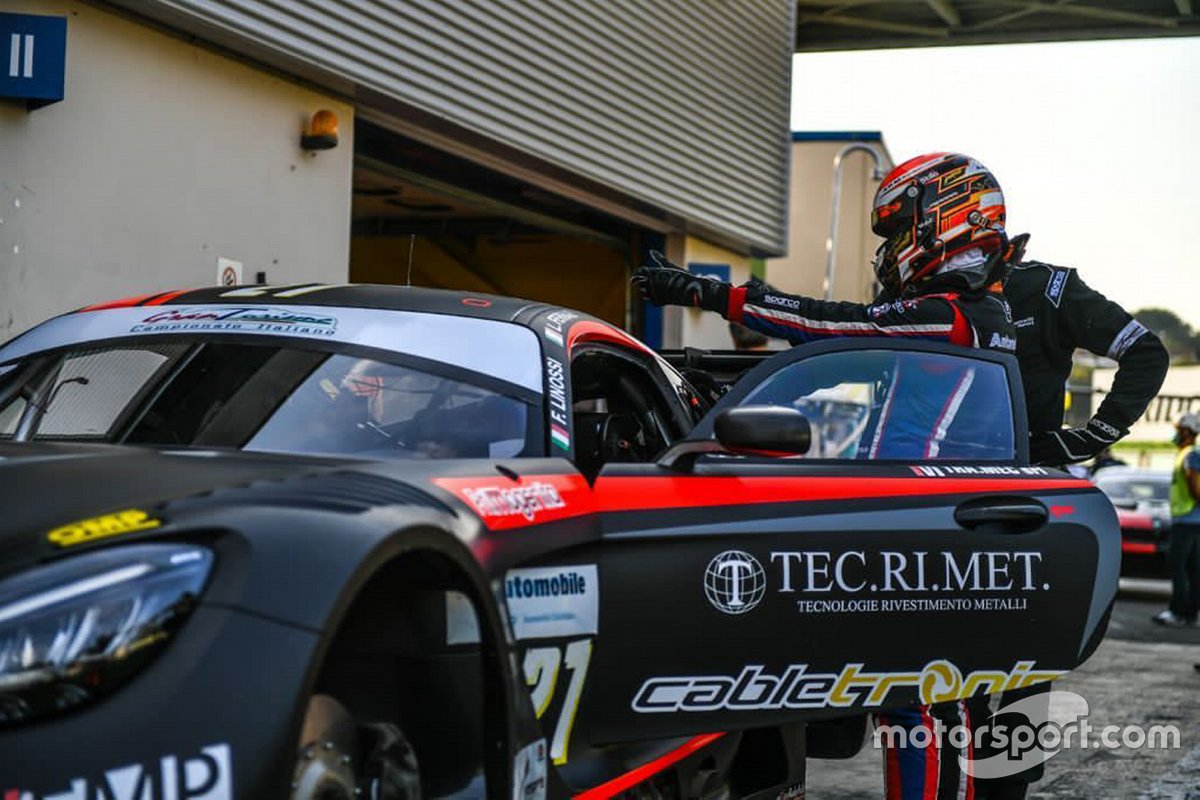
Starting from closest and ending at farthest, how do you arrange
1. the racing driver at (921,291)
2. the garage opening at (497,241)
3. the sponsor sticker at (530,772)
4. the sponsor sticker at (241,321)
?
the sponsor sticker at (530,772), the sponsor sticker at (241,321), the racing driver at (921,291), the garage opening at (497,241)

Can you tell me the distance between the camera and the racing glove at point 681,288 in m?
5.15

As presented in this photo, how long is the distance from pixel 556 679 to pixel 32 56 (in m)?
5.49

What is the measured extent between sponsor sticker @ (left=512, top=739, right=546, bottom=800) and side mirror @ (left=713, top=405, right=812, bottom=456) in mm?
832

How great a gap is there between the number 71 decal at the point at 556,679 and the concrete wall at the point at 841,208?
1945 cm

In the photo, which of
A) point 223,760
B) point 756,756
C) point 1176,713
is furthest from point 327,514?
point 1176,713

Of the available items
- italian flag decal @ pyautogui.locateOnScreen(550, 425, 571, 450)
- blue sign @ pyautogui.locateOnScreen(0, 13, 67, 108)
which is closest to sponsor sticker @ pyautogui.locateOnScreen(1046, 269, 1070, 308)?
italian flag decal @ pyautogui.locateOnScreen(550, 425, 571, 450)

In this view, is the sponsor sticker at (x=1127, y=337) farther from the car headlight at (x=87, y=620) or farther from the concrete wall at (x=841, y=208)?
the concrete wall at (x=841, y=208)

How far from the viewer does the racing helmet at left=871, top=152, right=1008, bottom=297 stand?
5.30m

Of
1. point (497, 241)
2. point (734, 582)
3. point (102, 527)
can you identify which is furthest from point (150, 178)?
point (497, 241)

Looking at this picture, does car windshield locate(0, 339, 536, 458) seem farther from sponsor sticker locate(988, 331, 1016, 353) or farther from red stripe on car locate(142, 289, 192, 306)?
sponsor sticker locate(988, 331, 1016, 353)

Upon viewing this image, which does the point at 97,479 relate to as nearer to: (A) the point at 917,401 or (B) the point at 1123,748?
(A) the point at 917,401

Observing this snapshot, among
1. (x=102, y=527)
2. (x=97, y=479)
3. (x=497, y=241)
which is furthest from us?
(x=497, y=241)

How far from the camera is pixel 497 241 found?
18422 millimetres

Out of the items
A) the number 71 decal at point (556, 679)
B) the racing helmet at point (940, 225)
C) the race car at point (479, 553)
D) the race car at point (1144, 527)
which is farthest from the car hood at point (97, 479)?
the race car at point (1144, 527)
